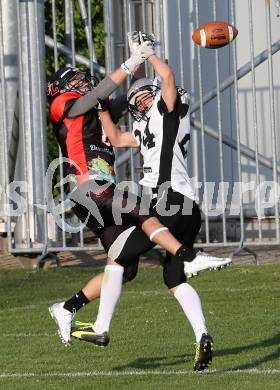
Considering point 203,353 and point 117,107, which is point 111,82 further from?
point 203,353

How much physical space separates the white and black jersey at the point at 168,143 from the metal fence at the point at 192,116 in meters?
5.11

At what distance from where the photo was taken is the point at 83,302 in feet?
31.4

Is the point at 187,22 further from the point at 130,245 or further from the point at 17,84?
the point at 130,245

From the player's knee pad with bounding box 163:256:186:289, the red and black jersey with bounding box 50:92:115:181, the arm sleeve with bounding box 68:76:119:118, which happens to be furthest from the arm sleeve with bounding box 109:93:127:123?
the player's knee pad with bounding box 163:256:186:289

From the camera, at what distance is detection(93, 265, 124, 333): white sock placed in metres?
9.27

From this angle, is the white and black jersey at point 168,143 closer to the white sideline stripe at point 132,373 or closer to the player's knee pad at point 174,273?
the player's knee pad at point 174,273

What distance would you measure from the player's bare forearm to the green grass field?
1.43m

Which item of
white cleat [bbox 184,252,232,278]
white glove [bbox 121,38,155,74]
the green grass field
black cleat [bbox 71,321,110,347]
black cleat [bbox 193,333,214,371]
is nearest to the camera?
black cleat [bbox 193,333,214,371]

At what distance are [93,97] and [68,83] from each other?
406 millimetres

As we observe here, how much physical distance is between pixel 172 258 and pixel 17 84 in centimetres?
705

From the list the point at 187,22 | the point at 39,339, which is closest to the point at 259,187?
the point at 187,22

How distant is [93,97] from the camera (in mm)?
9602

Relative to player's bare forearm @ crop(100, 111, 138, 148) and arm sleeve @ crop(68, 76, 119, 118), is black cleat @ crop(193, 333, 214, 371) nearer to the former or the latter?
player's bare forearm @ crop(100, 111, 138, 148)

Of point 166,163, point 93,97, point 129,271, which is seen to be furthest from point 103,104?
point 129,271
